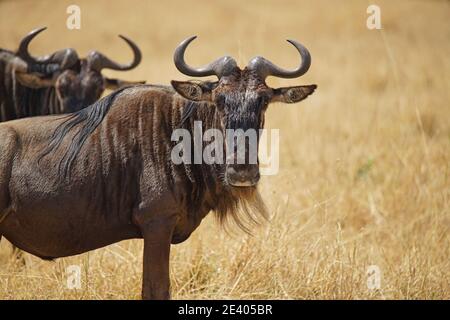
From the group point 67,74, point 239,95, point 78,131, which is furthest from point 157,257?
point 67,74

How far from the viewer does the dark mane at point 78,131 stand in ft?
14.3

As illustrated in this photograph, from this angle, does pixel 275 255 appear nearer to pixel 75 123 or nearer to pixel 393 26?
pixel 75 123

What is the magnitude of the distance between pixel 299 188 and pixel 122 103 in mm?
3527

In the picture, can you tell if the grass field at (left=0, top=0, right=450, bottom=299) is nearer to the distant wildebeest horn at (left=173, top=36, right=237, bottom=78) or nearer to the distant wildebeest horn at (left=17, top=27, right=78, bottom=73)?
the distant wildebeest horn at (left=173, top=36, right=237, bottom=78)

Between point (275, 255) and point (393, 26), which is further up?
point (393, 26)

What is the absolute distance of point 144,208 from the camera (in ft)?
13.9

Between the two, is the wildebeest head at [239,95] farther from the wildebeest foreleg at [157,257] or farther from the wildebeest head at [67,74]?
the wildebeest head at [67,74]

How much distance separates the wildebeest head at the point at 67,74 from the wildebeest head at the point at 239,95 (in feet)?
9.99

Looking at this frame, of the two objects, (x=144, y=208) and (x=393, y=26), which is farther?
(x=393, y=26)

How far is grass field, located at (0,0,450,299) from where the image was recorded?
5.27 m

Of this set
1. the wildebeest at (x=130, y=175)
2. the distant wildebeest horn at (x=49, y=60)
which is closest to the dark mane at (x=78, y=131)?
the wildebeest at (x=130, y=175)

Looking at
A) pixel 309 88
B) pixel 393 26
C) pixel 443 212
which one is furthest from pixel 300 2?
pixel 309 88

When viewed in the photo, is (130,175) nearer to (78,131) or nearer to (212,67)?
(78,131)
